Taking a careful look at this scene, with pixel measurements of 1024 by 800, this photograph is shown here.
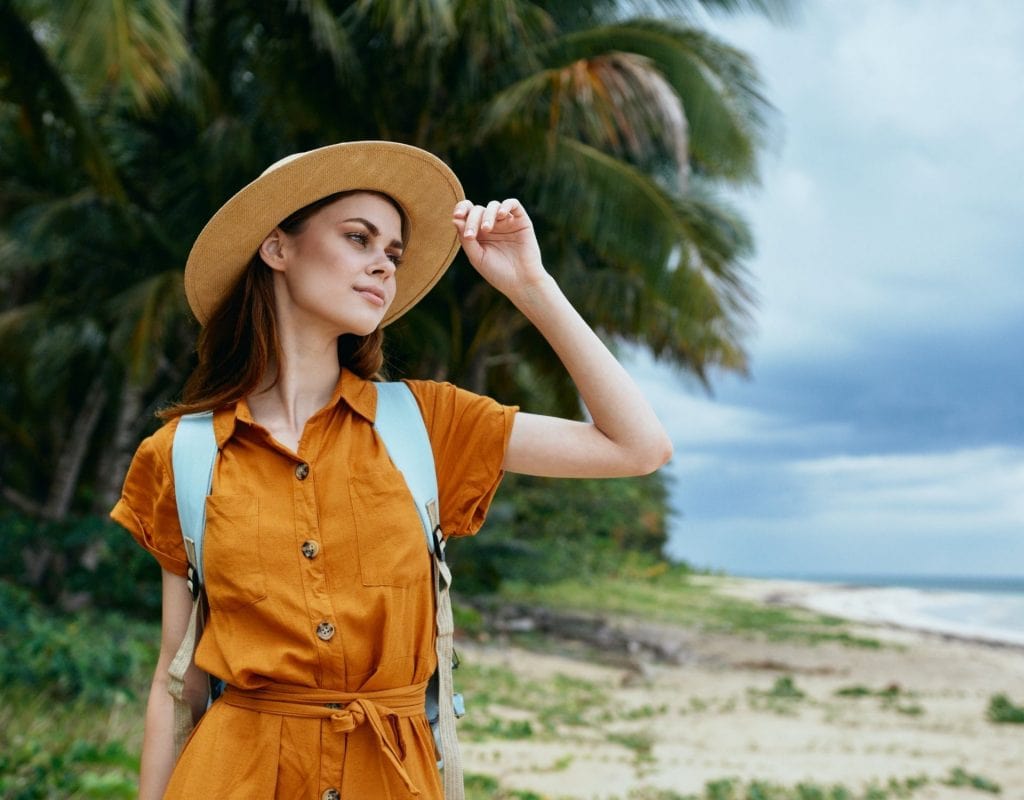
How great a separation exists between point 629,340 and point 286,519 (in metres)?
12.0

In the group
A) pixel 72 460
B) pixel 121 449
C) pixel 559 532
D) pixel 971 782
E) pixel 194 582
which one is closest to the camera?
pixel 194 582

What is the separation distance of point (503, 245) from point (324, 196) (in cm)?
34

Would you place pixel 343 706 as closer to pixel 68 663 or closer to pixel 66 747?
→ pixel 66 747

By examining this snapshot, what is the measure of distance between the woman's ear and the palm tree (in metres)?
5.28

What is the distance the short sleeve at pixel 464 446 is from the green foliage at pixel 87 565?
861 cm

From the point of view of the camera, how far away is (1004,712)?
9.37 metres

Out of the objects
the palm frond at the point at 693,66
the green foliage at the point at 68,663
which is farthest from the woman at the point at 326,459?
the palm frond at the point at 693,66

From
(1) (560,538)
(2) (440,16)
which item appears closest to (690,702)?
(2) (440,16)

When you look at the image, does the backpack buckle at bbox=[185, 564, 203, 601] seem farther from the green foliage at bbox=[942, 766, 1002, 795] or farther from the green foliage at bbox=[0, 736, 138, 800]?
the green foliage at bbox=[942, 766, 1002, 795]

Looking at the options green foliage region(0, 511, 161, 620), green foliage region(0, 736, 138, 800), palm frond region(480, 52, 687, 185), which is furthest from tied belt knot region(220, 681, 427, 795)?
green foliage region(0, 511, 161, 620)

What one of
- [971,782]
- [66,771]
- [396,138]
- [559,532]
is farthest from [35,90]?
[559,532]

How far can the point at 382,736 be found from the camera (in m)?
1.68

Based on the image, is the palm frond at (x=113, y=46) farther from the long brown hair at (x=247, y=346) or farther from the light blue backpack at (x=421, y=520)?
the light blue backpack at (x=421, y=520)

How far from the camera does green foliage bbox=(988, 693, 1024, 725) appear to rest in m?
9.17
